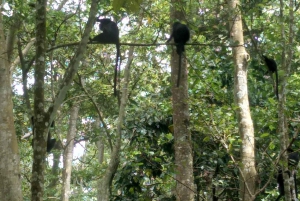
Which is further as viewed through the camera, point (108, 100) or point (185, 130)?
point (108, 100)

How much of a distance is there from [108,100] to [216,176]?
4389mm

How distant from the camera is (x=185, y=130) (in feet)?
17.1

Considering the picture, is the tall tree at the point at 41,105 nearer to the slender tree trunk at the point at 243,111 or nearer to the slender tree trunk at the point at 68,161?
the slender tree trunk at the point at 243,111

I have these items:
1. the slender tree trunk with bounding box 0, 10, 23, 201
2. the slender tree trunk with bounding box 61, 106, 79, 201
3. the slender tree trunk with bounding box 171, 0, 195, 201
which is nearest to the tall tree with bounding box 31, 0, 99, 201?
the slender tree trunk with bounding box 0, 10, 23, 201

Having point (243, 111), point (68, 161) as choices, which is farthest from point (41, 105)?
point (68, 161)

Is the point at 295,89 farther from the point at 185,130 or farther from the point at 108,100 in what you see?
the point at 108,100

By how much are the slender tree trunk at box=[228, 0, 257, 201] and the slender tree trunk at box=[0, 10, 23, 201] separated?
2413 mm

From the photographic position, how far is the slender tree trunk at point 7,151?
11.7ft

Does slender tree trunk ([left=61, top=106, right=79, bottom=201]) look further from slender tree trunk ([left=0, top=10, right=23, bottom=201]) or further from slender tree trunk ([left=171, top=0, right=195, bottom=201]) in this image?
slender tree trunk ([left=0, top=10, right=23, bottom=201])

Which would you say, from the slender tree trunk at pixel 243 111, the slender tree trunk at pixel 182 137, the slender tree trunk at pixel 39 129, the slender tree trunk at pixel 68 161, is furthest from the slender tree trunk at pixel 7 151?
the slender tree trunk at pixel 68 161

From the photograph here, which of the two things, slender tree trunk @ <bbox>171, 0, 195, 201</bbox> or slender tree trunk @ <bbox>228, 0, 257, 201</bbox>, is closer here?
slender tree trunk @ <bbox>228, 0, 257, 201</bbox>

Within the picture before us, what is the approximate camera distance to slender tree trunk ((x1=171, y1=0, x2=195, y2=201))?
16.1ft

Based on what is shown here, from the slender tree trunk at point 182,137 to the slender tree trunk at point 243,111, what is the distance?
0.63 m

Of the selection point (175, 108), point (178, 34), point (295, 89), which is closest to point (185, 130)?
point (175, 108)
